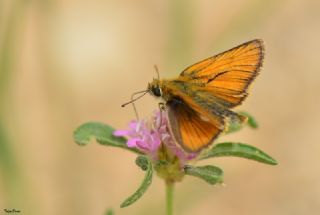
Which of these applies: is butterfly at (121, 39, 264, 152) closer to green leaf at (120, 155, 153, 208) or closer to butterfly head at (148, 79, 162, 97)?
butterfly head at (148, 79, 162, 97)

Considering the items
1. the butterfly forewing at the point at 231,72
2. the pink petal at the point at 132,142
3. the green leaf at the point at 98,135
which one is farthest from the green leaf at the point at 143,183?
the butterfly forewing at the point at 231,72

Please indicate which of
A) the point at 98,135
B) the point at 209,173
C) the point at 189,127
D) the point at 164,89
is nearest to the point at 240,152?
the point at 209,173

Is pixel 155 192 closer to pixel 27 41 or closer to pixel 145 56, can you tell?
pixel 145 56

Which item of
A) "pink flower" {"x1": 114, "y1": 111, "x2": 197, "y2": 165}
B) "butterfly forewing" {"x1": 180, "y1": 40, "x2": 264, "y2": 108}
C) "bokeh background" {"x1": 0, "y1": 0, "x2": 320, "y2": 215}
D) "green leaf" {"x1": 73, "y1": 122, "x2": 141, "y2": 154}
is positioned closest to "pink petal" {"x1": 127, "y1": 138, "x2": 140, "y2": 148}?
"pink flower" {"x1": 114, "y1": 111, "x2": 197, "y2": 165}

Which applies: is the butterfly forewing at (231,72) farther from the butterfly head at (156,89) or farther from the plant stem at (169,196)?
the plant stem at (169,196)

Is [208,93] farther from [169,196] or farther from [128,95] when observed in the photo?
[128,95]

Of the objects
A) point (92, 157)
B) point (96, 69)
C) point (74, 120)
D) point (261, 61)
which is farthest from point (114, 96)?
point (261, 61)
